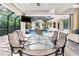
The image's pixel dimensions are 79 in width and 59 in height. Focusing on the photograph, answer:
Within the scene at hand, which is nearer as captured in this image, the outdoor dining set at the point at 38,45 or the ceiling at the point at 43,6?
the outdoor dining set at the point at 38,45

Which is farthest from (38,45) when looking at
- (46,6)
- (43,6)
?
(43,6)

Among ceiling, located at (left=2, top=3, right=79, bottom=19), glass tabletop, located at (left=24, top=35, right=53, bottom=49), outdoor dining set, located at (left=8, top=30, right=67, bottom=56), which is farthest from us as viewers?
ceiling, located at (left=2, top=3, right=79, bottom=19)

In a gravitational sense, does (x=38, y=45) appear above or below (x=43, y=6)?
below

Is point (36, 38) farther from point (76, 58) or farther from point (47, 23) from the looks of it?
point (76, 58)

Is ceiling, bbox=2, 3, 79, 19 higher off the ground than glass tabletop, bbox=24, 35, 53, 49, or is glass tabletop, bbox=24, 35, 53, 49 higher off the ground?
ceiling, bbox=2, 3, 79, 19

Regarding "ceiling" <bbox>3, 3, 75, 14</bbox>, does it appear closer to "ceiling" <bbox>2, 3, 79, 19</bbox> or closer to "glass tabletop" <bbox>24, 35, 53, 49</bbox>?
"ceiling" <bbox>2, 3, 79, 19</bbox>

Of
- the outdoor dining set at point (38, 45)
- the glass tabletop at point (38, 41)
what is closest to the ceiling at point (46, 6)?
the outdoor dining set at point (38, 45)

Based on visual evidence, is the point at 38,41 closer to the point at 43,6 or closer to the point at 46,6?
the point at 46,6

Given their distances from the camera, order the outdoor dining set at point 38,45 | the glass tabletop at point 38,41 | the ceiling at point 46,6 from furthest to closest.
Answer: the ceiling at point 46,6
the glass tabletop at point 38,41
the outdoor dining set at point 38,45

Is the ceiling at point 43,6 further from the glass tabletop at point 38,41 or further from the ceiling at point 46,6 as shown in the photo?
the glass tabletop at point 38,41

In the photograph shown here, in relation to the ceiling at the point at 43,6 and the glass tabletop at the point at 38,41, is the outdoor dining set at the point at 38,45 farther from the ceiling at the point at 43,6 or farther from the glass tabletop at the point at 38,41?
the ceiling at the point at 43,6

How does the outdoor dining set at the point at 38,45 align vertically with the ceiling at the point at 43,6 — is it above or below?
below

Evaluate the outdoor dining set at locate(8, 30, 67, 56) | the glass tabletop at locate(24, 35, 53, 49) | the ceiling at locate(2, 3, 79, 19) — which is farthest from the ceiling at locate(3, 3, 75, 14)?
the glass tabletop at locate(24, 35, 53, 49)

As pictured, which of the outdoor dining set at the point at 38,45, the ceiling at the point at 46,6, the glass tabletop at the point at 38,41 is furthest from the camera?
the ceiling at the point at 46,6
